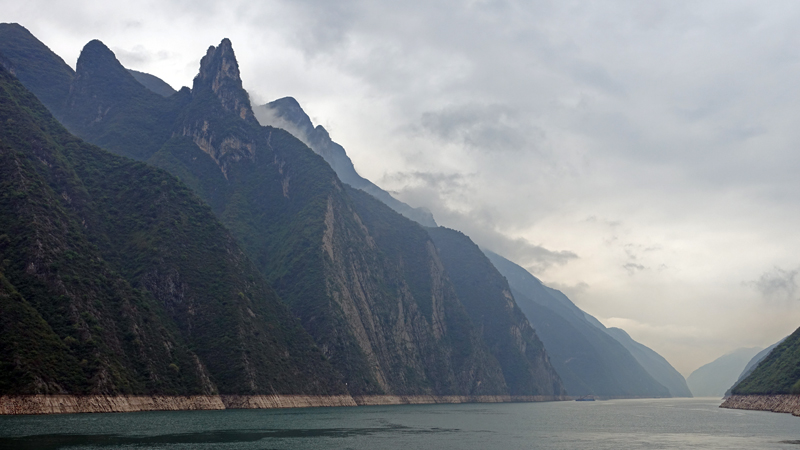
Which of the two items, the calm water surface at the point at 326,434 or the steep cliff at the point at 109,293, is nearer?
the calm water surface at the point at 326,434

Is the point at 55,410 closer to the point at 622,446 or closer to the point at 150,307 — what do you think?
the point at 150,307

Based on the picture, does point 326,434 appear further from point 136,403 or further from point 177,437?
point 136,403

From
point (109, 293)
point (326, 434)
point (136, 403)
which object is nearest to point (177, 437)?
point (326, 434)

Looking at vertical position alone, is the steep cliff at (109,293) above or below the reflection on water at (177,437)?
above

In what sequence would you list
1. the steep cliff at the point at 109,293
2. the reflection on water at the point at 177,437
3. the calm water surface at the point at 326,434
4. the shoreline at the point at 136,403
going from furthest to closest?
the steep cliff at the point at 109,293
the shoreline at the point at 136,403
the calm water surface at the point at 326,434
the reflection on water at the point at 177,437

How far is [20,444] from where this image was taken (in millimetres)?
72438

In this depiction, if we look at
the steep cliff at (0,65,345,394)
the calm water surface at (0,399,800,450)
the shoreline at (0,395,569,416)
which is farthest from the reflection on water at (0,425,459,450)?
the steep cliff at (0,65,345,394)

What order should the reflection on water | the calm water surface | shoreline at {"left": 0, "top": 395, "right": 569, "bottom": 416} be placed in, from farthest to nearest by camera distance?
1. shoreline at {"left": 0, "top": 395, "right": 569, "bottom": 416}
2. the calm water surface
3. the reflection on water

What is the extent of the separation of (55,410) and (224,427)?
87.4 ft

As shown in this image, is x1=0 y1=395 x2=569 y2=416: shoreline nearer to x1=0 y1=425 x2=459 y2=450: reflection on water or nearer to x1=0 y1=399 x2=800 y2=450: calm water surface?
x1=0 y1=399 x2=800 y2=450: calm water surface

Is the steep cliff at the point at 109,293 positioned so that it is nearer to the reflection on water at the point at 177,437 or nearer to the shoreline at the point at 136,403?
the shoreline at the point at 136,403

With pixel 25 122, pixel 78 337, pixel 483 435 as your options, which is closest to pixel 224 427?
pixel 78 337

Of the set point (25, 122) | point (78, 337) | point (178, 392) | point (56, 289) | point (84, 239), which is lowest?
point (178, 392)

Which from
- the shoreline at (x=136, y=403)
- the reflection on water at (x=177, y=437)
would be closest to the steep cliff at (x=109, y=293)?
the shoreline at (x=136, y=403)
